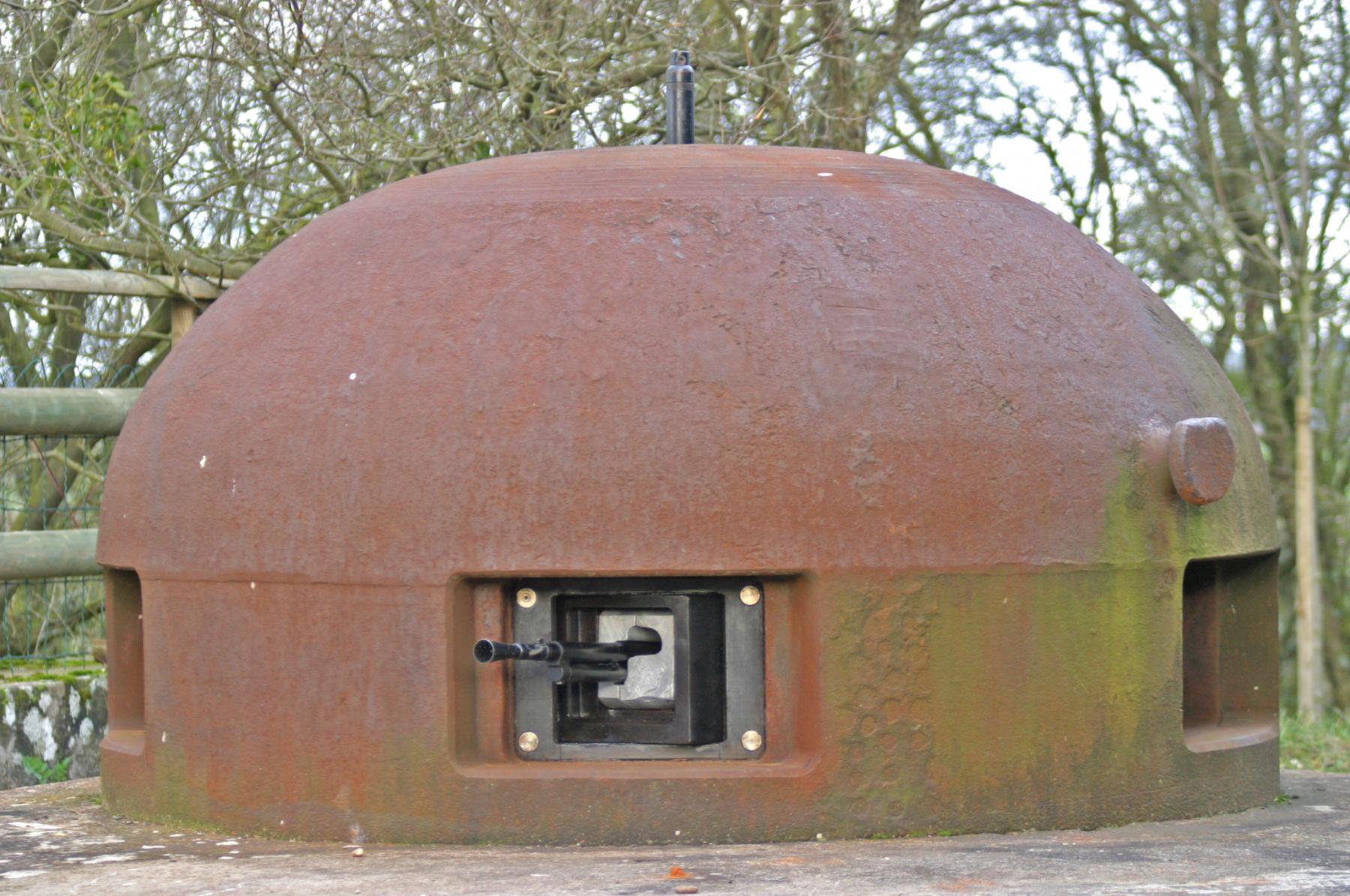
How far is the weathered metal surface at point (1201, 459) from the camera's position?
489 centimetres

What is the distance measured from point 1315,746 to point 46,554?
5655 millimetres

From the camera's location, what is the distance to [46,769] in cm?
696

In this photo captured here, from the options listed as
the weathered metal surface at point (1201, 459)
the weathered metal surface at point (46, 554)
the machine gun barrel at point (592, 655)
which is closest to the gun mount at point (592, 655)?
the machine gun barrel at point (592, 655)

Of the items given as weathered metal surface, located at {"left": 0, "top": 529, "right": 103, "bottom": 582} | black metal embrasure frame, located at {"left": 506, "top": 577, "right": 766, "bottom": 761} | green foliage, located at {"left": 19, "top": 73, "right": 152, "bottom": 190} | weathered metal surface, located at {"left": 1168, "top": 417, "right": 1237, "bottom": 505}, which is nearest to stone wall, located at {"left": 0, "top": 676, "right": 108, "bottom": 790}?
weathered metal surface, located at {"left": 0, "top": 529, "right": 103, "bottom": 582}

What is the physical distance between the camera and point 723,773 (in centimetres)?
466

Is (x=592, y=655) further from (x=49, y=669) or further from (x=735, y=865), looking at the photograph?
(x=49, y=669)

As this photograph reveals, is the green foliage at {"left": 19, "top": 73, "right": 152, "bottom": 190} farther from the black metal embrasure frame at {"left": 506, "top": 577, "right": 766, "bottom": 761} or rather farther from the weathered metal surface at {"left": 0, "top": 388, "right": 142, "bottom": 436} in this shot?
the black metal embrasure frame at {"left": 506, "top": 577, "right": 766, "bottom": 761}

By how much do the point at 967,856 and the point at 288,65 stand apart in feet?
19.9

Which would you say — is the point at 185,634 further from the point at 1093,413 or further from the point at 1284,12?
the point at 1284,12

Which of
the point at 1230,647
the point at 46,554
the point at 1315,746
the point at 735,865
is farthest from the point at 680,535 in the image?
the point at 1315,746

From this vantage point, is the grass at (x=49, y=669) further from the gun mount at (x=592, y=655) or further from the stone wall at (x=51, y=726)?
the gun mount at (x=592, y=655)

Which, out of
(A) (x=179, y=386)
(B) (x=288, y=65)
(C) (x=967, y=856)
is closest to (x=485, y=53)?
(B) (x=288, y=65)

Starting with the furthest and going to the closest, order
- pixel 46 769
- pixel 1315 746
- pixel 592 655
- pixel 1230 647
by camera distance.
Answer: pixel 1315 746, pixel 46 769, pixel 1230 647, pixel 592 655

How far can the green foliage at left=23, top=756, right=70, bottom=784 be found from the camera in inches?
272
